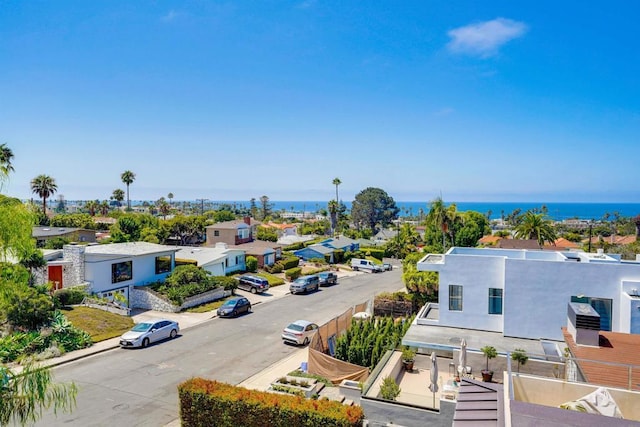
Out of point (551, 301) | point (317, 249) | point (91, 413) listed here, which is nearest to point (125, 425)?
point (91, 413)

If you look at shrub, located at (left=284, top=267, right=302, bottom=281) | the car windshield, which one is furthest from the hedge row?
shrub, located at (left=284, top=267, right=302, bottom=281)

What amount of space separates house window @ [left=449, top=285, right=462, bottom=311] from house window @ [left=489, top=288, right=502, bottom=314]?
60.6 inches

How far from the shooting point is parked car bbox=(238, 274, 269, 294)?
42625 millimetres

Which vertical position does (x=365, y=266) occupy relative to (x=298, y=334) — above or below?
below

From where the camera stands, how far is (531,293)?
21266mm

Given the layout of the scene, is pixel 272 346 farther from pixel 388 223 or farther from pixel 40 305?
pixel 388 223

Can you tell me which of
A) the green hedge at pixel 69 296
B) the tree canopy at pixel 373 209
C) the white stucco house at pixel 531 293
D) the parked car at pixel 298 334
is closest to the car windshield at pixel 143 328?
the green hedge at pixel 69 296

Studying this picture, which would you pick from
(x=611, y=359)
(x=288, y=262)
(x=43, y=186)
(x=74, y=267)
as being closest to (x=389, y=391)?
(x=611, y=359)

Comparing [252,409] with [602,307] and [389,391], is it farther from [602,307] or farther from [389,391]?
[602,307]

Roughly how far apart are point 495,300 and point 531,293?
1870mm

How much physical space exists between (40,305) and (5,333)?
2.36m

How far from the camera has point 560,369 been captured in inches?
674

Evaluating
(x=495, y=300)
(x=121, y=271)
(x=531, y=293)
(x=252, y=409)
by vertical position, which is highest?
(x=531, y=293)

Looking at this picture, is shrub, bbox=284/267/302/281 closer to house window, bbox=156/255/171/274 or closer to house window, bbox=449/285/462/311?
house window, bbox=156/255/171/274
